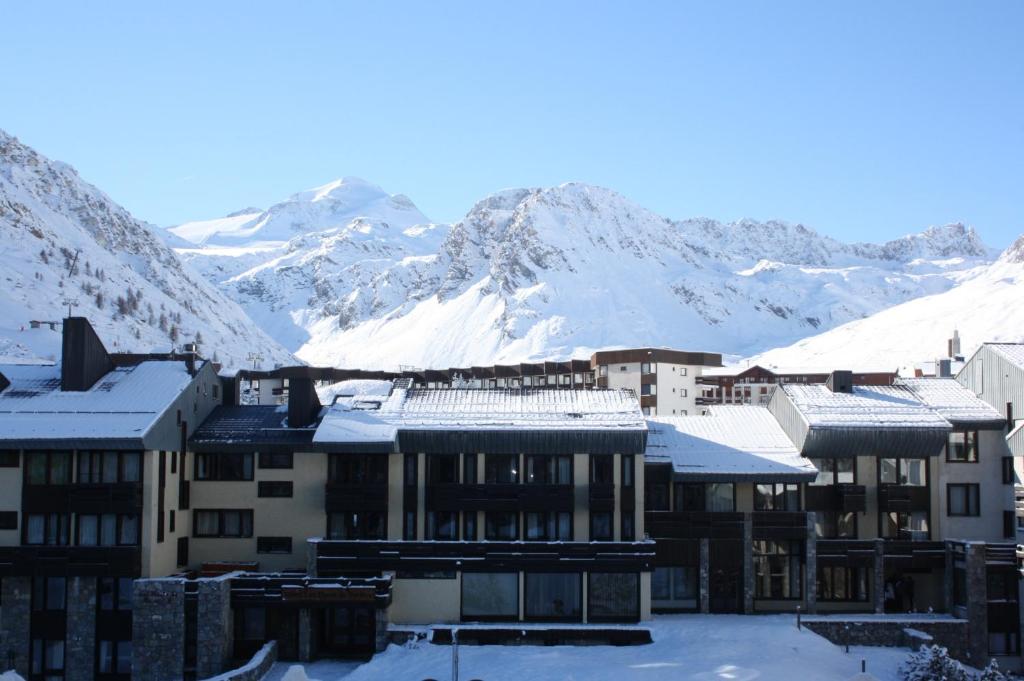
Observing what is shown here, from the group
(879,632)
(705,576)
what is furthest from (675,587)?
(879,632)

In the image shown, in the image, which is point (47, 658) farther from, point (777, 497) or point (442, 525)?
point (777, 497)

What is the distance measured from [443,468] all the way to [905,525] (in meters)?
19.3

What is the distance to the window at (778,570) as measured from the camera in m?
43.9

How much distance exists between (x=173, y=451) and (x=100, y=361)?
5.13 m

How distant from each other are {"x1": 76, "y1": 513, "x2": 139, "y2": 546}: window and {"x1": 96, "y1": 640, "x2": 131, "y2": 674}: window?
3508mm

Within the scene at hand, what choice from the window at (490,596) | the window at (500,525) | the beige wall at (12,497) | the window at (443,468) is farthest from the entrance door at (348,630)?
the beige wall at (12,497)

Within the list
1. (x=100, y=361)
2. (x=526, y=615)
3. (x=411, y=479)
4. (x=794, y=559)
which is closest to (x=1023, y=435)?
(x=794, y=559)

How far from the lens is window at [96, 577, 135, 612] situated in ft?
129

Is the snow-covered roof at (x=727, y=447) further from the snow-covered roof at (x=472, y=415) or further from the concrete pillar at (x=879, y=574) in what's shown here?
the concrete pillar at (x=879, y=574)

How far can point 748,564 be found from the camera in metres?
43.7

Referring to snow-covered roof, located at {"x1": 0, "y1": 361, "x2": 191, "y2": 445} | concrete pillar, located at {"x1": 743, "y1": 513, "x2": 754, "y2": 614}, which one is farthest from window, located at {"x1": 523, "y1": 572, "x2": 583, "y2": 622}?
snow-covered roof, located at {"x1": 0, "y1": 361, "x2": 191, "y2": 445}

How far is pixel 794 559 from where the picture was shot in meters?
44.0

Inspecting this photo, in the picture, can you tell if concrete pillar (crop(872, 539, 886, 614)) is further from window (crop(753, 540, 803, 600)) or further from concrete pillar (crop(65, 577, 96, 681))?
concrete pillar (crop(65, 577, 96, 681))

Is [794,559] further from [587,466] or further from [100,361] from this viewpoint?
[100,361]
